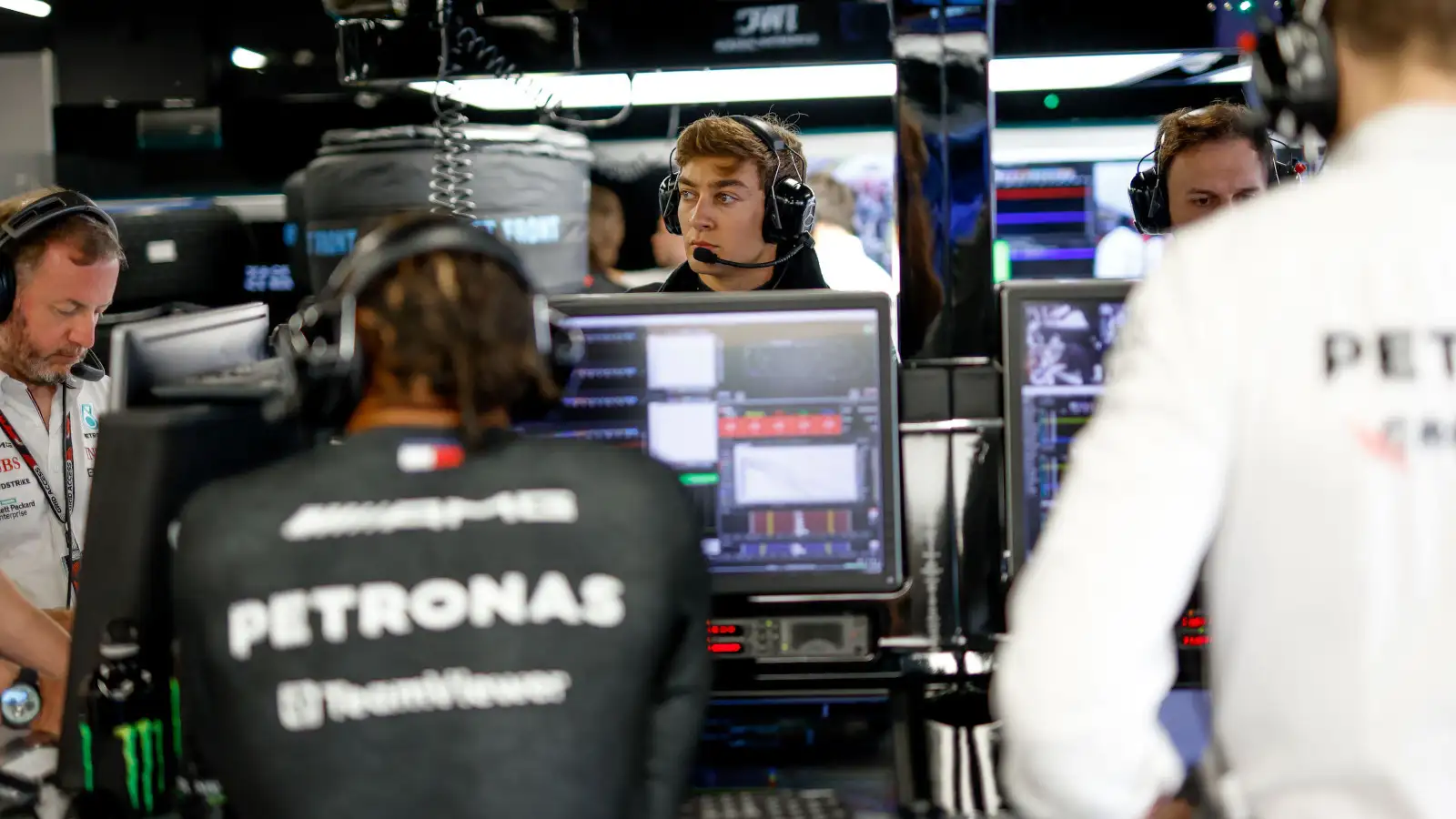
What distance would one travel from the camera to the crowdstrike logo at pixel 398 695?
1270 mm

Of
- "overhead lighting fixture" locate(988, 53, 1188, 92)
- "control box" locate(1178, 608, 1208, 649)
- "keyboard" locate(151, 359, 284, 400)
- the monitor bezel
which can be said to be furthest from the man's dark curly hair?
"overhead lighting fixture" locate(988, 53, 1188, 92)

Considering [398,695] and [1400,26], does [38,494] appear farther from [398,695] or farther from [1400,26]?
[1400,26]

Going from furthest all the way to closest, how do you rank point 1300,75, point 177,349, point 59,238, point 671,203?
1. point 671,203
2. point 59,238
3. point 177,349
4. point 1300,75

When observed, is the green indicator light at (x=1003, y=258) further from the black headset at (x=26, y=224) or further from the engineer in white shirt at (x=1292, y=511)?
the engineer in white shirt at (x=1292, y=511)

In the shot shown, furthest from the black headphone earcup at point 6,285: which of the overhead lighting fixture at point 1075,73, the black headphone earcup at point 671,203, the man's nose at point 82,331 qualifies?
the overhead lighting fixture at point 1075,73

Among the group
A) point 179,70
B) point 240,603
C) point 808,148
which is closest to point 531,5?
point 240,603

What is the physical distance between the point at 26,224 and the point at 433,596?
1474mm

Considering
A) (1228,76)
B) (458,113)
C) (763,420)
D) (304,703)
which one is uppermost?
(1228,76)

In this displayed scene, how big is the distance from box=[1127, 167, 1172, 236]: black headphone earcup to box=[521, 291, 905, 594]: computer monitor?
814mm

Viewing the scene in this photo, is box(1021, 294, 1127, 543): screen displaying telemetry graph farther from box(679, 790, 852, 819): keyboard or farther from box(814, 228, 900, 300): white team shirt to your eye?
box(814, 228, 900, 300): white team shirt

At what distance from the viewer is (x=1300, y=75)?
1.22 m

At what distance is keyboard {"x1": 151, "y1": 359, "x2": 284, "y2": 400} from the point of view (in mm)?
1731

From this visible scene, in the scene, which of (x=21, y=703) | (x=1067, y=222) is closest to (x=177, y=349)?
(x=21, y=703)

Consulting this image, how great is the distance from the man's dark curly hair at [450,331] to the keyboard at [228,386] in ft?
1.35
